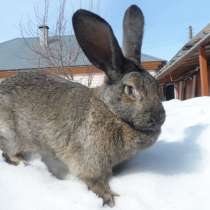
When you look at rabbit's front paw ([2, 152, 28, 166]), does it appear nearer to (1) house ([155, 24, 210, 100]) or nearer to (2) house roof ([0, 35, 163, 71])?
(2) house roof ([0, 35, 163, 71])

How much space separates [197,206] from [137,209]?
1.04ft

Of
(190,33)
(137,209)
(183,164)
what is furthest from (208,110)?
(190,33)

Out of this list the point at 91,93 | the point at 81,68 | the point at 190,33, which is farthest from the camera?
the point at 190,33

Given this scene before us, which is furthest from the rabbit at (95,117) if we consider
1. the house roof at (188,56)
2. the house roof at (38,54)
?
the house roof at (38,54)

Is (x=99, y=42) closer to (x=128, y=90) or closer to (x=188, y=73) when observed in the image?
(x=128, y=90)

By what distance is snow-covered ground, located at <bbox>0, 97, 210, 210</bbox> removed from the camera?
2.29 metres

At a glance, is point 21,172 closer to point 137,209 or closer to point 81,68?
point 137,209

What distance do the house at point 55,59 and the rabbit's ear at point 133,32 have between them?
542cm

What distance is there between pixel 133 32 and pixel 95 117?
2.45 ft

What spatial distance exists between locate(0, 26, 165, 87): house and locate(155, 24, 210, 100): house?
145 cm

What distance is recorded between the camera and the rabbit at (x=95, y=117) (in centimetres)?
255

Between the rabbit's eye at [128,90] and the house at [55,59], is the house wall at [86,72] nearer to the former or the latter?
the house at [55,59]

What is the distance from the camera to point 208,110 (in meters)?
3.77

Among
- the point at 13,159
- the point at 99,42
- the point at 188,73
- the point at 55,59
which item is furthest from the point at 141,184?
the point at 188,73
